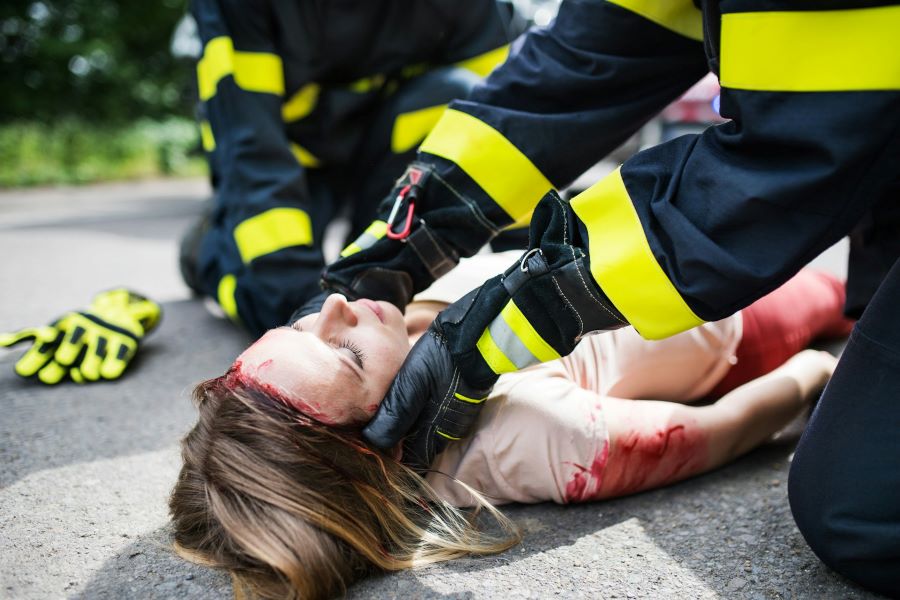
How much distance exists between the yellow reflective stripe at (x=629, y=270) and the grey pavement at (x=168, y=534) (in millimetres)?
470

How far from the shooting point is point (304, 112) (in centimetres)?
280

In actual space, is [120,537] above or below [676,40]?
below

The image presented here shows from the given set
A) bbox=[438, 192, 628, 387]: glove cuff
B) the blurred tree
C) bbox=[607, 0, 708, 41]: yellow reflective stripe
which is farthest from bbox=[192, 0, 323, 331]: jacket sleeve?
the blurred tree

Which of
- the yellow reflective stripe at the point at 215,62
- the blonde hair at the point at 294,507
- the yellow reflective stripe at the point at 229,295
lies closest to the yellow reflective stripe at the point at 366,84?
the yellow reflective stripe at the point at 215,62

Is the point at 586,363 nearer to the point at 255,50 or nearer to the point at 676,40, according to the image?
the point at 676,40

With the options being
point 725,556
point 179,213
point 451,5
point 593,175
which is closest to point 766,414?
point 725,556

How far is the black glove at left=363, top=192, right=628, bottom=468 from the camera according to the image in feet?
4.22

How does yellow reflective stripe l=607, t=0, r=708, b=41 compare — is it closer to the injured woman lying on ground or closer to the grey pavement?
the injured woman lying on ground

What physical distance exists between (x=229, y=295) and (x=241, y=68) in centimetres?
76

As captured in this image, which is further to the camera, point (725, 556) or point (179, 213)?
point (179, 213)

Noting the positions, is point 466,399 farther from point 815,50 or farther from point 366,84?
point 366,84

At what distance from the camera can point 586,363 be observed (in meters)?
1.90

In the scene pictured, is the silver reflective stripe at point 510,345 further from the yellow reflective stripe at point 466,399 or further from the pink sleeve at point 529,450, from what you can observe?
the pink sleeve at point 529,450

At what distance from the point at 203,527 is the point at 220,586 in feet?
0.43
